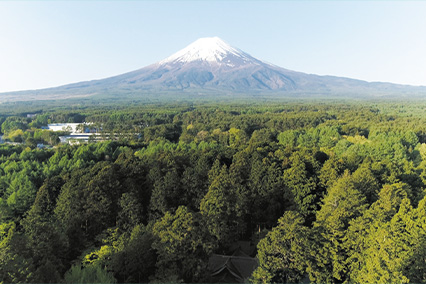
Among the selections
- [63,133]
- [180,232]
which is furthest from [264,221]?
[63,133]

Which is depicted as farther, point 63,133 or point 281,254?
point 63,133

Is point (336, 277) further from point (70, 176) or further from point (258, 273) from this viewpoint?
point (70, 176)

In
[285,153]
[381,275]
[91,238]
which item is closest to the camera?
[381,275]

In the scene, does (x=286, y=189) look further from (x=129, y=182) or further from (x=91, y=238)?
(x=91, y=238)

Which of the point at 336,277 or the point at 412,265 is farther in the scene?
the point at 336,277

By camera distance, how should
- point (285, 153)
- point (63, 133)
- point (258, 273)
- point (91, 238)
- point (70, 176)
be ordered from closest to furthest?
point (258, 273)
point (91, 238)
point (70, 176)
point (285, 153)
point (63, 133)

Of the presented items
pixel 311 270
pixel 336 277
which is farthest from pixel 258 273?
pixel 336 277

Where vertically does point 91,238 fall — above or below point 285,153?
below

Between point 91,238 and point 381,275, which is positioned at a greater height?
point 381,275

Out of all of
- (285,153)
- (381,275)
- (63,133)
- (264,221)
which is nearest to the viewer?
(381,275)
